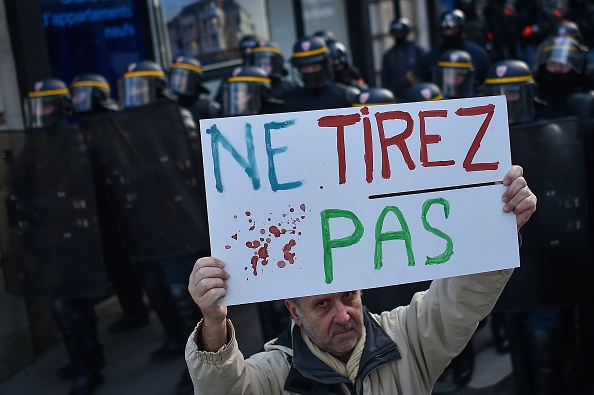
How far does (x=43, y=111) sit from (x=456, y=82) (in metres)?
2.86

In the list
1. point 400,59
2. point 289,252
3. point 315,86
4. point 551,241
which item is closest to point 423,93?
point 315,86

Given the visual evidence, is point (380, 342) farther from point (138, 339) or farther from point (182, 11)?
point (182, 11)

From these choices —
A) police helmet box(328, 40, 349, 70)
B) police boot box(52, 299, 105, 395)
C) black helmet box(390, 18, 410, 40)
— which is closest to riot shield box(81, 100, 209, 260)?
police boot box(52, 299, 105, 395)

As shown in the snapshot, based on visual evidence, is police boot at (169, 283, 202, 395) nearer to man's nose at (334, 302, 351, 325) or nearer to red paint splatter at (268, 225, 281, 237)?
man's nose at (334, 302, 351, 325)

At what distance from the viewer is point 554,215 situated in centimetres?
375

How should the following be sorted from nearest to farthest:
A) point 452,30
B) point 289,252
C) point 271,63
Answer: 1. point 289,252
2. point 271,63
3. point 452,30

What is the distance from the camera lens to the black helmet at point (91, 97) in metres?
5.66

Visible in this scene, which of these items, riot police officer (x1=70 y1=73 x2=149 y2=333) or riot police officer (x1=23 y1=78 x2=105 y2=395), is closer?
riot police officer (x1=23 y1=78 x2=105 y2=395)

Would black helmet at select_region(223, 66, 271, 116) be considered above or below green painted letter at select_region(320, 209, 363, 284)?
above

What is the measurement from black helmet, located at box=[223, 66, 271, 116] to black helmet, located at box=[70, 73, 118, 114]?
75cm

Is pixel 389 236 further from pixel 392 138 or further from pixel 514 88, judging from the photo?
pixel 514 88

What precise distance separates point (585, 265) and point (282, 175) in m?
2.18

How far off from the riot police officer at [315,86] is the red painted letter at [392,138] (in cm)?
396

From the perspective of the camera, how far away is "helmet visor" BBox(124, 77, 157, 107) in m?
5.33
